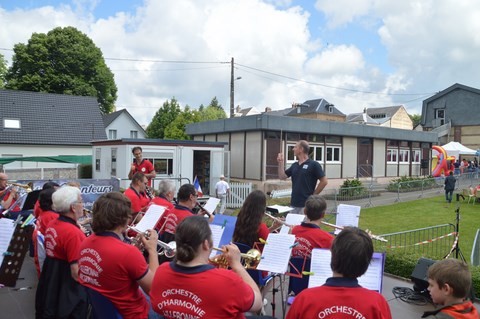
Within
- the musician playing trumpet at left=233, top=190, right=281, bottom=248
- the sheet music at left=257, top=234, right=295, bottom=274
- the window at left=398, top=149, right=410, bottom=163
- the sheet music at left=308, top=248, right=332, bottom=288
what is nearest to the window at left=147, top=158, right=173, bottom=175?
the musician playing trumpet at left=233, top=190, right=281, bottom=248

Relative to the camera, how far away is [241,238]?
441 cm

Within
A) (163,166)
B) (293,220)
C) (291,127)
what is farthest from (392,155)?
(293,220)

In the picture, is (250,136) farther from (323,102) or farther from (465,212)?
(323,102)

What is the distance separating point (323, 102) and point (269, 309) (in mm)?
50660

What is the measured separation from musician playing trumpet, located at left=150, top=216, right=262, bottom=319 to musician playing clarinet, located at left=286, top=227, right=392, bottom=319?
34cm

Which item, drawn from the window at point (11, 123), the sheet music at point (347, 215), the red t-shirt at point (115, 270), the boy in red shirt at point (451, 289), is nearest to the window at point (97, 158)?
the window at point (11, 123)

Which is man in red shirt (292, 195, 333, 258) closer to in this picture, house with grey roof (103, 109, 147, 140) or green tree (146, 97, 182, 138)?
house with grey roof (103, 109, 147, 140)

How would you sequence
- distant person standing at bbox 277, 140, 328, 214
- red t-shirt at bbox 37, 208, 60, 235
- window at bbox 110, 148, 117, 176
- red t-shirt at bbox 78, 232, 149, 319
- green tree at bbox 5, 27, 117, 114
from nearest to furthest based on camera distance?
1. red t-shirt at bbox 78, 232, 149, 319
2. red t-shirt at bbox 37, 208, 60, 235
3. distant person standing at bbox 277, 140, 328, 214
4. window at bbox 110, 148, 117, 176
5. green tree at bbox 5, 27, 117, 114

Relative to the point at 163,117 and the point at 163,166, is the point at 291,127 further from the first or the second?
the point at 163,117

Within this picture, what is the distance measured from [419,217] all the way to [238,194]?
7.88 m

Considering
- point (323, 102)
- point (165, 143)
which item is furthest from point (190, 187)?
point (323, 102)

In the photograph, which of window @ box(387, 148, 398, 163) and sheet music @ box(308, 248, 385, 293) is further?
window @ box(387, 148, 398, 163)

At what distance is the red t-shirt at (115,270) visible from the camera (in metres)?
2.86

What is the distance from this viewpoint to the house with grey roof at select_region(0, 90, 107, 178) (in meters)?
27.9
